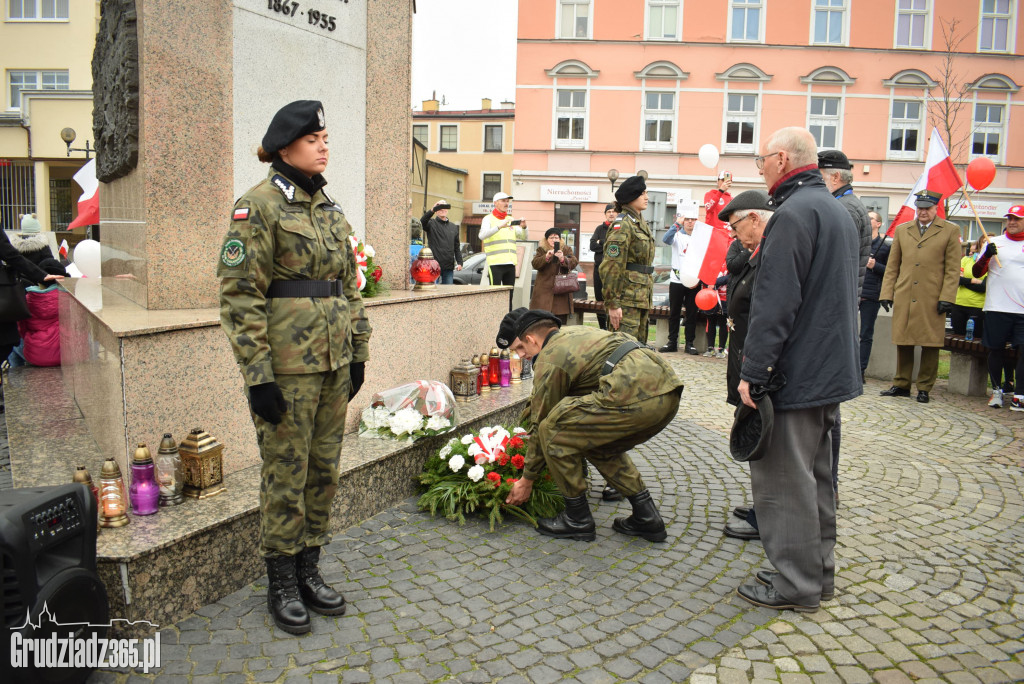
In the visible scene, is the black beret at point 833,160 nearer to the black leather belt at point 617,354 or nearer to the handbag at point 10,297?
the black leather belt at point 617,354

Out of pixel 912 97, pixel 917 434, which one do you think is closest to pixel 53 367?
pixel 917 434

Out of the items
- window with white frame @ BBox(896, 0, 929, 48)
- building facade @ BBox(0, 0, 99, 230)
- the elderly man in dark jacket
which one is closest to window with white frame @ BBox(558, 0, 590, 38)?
window with white frame @ BBox(896, 0, 929, 48)

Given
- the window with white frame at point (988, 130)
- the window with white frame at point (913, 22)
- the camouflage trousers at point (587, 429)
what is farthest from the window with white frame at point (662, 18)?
the camouflage trousers at point (587, 429)

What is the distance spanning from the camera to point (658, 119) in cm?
2747

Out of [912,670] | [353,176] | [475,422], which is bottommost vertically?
[912,670]

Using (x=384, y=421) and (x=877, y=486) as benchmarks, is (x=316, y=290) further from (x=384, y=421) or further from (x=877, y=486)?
(x=877, y=486)

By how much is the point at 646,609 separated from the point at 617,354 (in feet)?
4.42

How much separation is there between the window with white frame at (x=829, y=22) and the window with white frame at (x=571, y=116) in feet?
29.6

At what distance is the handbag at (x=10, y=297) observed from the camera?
662 centimetres

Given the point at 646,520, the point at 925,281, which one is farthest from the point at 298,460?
the point at 925,281

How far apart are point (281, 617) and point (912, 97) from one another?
30738mm

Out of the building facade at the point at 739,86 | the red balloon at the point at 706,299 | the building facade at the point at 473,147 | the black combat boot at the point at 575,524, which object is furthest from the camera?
the building facade at the point at 473,147

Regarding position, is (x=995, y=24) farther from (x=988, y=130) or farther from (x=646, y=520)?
(x=646, y=520)

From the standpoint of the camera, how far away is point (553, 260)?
945cm
